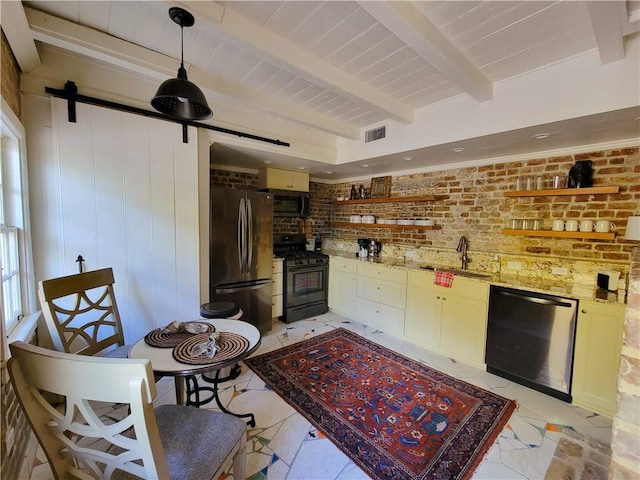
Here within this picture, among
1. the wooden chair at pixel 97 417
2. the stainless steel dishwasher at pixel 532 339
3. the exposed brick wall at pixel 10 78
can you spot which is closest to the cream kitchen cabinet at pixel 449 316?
the stainless steel dishwasher at pixel 532 339

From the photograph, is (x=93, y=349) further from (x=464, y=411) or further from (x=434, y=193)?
(x=434, y=193)

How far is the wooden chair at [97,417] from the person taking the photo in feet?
2.73

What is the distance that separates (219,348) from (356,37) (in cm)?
208

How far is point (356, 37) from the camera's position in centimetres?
176

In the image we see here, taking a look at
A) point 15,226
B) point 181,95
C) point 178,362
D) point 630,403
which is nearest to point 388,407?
point 630,403

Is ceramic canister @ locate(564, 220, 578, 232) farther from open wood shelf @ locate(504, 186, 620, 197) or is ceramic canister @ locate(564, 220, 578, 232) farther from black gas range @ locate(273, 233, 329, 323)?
black gas range @ locate(273, 233, 329, 323)

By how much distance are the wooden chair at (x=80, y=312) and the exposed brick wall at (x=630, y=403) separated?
250 centimetres

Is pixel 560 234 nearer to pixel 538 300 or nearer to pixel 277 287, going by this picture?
pixel 538 300

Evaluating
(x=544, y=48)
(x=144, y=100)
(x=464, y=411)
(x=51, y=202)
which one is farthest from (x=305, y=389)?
(x=544, y=48)

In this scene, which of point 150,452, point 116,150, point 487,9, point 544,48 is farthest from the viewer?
point 116,150

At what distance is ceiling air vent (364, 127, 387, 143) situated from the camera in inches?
126

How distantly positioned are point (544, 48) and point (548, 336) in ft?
7.42

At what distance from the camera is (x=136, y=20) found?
167 centimetres

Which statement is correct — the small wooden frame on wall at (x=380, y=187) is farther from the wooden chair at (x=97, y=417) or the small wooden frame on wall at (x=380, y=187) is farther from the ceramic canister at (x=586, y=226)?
the wooden chair at (x=97, y=417)
